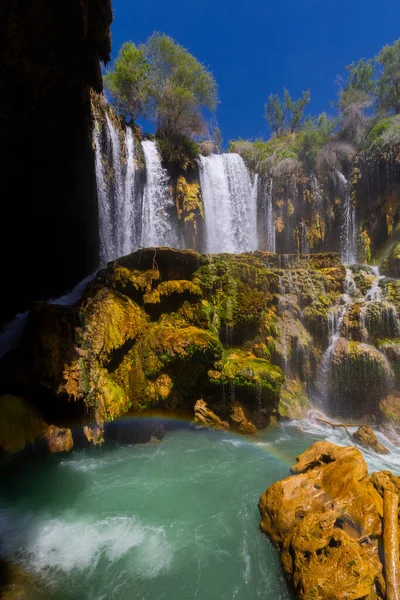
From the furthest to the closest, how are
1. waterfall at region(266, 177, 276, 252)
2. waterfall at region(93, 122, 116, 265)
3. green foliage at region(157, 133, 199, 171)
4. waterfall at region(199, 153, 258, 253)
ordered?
waterfall at region(266, 177, 276, 252)
waterfall at region(199, 153, 258, 253)
green foliage at region(157, 133, 199, 171)
waterfall at region(93, 122, 116, 265)

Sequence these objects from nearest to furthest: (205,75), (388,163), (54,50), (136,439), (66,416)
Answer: (54,50)
(66,416)
(136,439)
(388,163)
(205,75)

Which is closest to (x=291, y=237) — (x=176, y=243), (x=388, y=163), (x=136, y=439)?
(x=388, y=163)

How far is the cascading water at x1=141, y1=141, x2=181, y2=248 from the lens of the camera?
18688mm

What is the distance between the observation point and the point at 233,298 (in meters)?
12.0

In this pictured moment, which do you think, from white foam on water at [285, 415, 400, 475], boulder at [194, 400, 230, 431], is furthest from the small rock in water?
boulder at [194, 400, 230, 431]

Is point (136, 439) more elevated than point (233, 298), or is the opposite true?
point (233, 298)

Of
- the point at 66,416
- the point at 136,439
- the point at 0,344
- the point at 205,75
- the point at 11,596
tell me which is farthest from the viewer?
the point at 205,75

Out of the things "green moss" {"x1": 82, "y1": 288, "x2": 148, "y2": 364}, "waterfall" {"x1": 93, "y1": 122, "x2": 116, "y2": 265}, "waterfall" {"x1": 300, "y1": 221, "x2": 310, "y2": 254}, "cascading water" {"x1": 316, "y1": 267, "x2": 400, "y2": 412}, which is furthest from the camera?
"waterfall" {"x1": 300, "y1": 221, "x2": 310, "y2": 254}

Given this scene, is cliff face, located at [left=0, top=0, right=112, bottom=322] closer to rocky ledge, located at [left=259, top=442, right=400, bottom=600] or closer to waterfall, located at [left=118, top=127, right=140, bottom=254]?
waterfall, located at [left=118, top=127, right=140, bottom=254]

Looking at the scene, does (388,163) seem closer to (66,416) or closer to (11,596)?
(66,416)

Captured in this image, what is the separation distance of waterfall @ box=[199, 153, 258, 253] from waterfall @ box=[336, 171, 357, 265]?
6243 millimetres

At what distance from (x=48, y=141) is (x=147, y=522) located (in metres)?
10.8

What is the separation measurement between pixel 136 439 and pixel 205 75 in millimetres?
24484

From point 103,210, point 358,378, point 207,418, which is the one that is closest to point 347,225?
point 358,378
